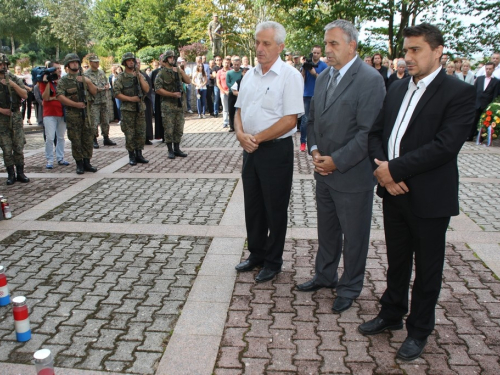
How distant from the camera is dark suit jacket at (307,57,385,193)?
3545mm

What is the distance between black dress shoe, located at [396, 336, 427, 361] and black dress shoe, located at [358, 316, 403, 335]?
28cm

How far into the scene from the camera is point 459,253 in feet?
16.7

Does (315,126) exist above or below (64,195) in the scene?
above

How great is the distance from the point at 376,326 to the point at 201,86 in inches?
567

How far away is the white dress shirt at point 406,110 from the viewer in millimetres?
2959

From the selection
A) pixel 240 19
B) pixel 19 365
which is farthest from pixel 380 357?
pixel 240 19

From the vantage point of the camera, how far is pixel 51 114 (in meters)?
9.27

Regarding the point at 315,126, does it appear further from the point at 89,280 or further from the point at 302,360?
the point at 89,280

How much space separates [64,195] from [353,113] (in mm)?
5388

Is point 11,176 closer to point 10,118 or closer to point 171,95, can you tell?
point 10,118

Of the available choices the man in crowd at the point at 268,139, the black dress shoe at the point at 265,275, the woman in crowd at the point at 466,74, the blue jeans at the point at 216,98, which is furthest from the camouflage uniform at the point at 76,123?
the woman in crowd at the point at 466,74

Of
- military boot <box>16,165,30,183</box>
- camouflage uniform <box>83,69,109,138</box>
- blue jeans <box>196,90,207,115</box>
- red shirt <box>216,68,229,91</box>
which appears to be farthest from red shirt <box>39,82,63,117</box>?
blue jeans <box>196,90,207,115</box>

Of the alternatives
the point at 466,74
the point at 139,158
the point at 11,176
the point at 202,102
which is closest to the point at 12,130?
the point at 11,176

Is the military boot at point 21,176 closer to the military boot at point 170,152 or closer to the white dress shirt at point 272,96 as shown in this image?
the military boot at point 170,152
